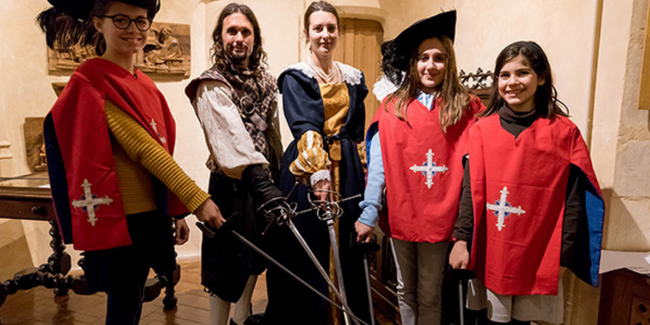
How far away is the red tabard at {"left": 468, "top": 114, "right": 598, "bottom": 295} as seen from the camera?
1559mm

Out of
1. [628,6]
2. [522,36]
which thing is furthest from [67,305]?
[628,6]

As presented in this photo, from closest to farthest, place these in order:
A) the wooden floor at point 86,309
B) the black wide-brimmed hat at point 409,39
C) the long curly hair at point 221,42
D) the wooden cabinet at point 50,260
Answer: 1. the black wide-brimmed hat at point 409,39
2. the long curly hair at point 221,42
3. the wooden cabinet at point 50,260
4. the wooden floor at point 86,309

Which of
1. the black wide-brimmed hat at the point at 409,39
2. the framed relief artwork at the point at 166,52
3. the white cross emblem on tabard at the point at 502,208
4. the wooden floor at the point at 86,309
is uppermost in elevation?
the framed relief artwork at the point at 166,52

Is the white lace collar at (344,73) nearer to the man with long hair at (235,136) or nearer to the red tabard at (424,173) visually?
the man with long hair at (235,136)

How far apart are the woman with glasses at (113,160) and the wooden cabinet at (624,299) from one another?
1749mm

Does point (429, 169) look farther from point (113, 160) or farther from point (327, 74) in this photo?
point (113, 160)

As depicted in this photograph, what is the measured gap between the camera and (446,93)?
5.72 feet

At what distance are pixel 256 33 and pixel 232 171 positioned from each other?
26.3 inches

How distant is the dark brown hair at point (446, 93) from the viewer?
1713 millimetres

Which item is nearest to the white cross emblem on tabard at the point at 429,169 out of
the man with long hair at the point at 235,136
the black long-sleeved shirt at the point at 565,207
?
the black long-sleeved shirt at the point at 565,207

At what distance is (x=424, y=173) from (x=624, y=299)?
1.07 meters

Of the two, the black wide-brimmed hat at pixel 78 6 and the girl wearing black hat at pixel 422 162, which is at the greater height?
the black wide-brimmed hat at pixel 78 6

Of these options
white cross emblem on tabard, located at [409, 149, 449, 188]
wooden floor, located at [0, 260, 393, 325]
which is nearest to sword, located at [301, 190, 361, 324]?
white cross emblem on tabard, located at [409, 149, 449, 188]

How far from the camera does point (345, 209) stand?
1854 millimetres
